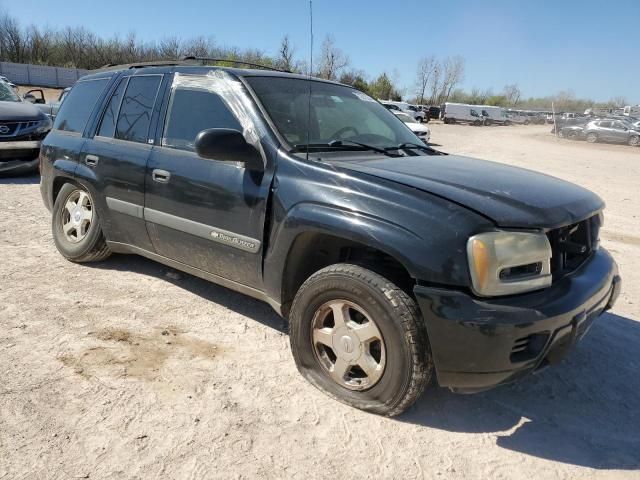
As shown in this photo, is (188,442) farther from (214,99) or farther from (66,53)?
(66,53)

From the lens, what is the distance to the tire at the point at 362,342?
7.80 feet

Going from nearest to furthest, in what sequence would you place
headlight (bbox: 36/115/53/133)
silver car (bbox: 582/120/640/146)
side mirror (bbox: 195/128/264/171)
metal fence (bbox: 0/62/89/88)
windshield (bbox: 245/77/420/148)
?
1. side mirror (bbox: 195/128/264/171)
2. windshield (bbox: 245/77/420/148)
3. headlight (bbox: 36/115/53/133)
4. silver car (bbox: 582/120/640/146)
5. metal fence (bbox: 0/62/89/88)

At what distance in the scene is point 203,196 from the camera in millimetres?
3221

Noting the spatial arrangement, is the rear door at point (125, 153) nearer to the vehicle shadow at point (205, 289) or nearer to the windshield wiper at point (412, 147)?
the vehicle shadow at point (205, 289)

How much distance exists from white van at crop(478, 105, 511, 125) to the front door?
55223mm

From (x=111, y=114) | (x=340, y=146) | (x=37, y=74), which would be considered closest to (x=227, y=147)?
(x=340, y=146)

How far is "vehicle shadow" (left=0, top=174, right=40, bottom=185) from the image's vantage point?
8508 mm

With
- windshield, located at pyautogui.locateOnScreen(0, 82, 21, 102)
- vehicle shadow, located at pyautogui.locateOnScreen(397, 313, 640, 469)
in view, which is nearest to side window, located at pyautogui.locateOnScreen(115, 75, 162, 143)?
vehicle shadow, located at pyautogui.locateOnScreen(397, 313, 640, 469)

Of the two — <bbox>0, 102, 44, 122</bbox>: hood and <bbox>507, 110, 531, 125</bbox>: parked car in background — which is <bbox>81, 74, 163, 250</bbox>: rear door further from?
<bbox>507, 110, 531, 125</bbox>: parked car in background

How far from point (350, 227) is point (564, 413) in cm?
160

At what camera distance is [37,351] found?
3.10m

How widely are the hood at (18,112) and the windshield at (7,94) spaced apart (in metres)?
0.56

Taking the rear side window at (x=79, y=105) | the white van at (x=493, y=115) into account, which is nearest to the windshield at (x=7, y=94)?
the rear side window at (x=79, y=105)

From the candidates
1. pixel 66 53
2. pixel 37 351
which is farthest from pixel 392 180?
pixel 66 53
